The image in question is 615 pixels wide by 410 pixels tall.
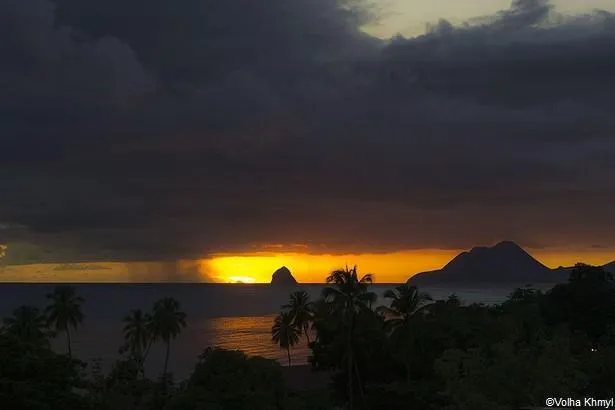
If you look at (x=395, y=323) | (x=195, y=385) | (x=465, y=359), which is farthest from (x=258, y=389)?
(x=395, y=323)

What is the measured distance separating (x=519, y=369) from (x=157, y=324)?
261 ft

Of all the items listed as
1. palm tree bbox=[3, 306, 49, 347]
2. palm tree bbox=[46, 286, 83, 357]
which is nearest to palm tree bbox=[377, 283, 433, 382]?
palm tree bbox=[3, 306, 49, 347]

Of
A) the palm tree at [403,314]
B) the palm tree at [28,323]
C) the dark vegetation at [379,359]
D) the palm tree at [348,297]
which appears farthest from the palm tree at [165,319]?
the palm tree at [403,314]

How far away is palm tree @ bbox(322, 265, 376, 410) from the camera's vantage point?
61.4m

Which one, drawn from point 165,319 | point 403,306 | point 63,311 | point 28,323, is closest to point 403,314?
point 403,306

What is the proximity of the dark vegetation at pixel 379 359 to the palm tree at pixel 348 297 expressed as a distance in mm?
100

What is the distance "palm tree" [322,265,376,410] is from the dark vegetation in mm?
100

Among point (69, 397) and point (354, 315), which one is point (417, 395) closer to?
point (354, 315)

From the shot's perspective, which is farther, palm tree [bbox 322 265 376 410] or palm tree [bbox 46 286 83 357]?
palm tree [bbox 46 286 83 357]

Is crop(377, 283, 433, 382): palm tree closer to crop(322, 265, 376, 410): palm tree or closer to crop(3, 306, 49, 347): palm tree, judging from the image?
crop(322, 265, 376, 410): palm tree

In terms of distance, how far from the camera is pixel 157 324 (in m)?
100

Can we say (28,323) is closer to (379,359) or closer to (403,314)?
(379,359)

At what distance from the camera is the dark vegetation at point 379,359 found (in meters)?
26.8

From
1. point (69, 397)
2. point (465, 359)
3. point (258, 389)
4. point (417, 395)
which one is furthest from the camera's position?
point (417, 395)
